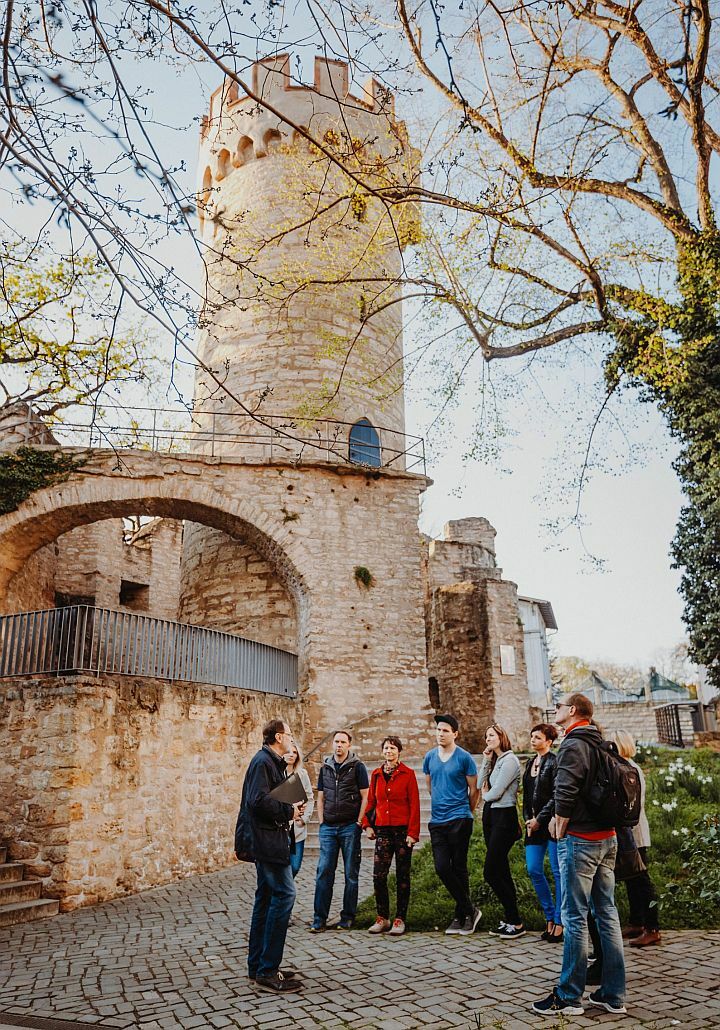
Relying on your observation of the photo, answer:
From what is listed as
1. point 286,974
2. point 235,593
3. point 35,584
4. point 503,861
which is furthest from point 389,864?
point 35,584

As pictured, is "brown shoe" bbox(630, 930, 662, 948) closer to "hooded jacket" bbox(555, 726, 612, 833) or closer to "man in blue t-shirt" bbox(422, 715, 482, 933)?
"man in blue t-shirt" bbox(422, 715, 482, 933)

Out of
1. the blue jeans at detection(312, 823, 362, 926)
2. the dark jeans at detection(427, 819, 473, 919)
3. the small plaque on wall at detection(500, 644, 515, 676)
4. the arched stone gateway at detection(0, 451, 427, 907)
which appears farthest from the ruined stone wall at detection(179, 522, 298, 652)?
the dark jeans at detection(427, 819, 473, 919)

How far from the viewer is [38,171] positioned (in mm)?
3471

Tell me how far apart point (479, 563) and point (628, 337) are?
12000 millimetres

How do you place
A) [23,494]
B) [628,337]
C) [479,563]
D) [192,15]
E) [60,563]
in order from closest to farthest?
[192,15] → [628,337] → [23,494] → [60,563] → [479,563]

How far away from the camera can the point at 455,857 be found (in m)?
5.63

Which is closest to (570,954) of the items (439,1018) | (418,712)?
(439,1018)

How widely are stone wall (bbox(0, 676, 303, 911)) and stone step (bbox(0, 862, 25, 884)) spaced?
95 mm

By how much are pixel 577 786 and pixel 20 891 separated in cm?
601

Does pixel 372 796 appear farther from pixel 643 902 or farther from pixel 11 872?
pixel 11 872

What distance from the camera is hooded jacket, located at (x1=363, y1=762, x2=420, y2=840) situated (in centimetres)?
593

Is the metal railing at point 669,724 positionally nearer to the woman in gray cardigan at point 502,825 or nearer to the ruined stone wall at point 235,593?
the ruined stone wall at point 235,593

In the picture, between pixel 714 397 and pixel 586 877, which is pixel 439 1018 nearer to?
pixel 586 877

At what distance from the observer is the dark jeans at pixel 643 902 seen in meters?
5.09
